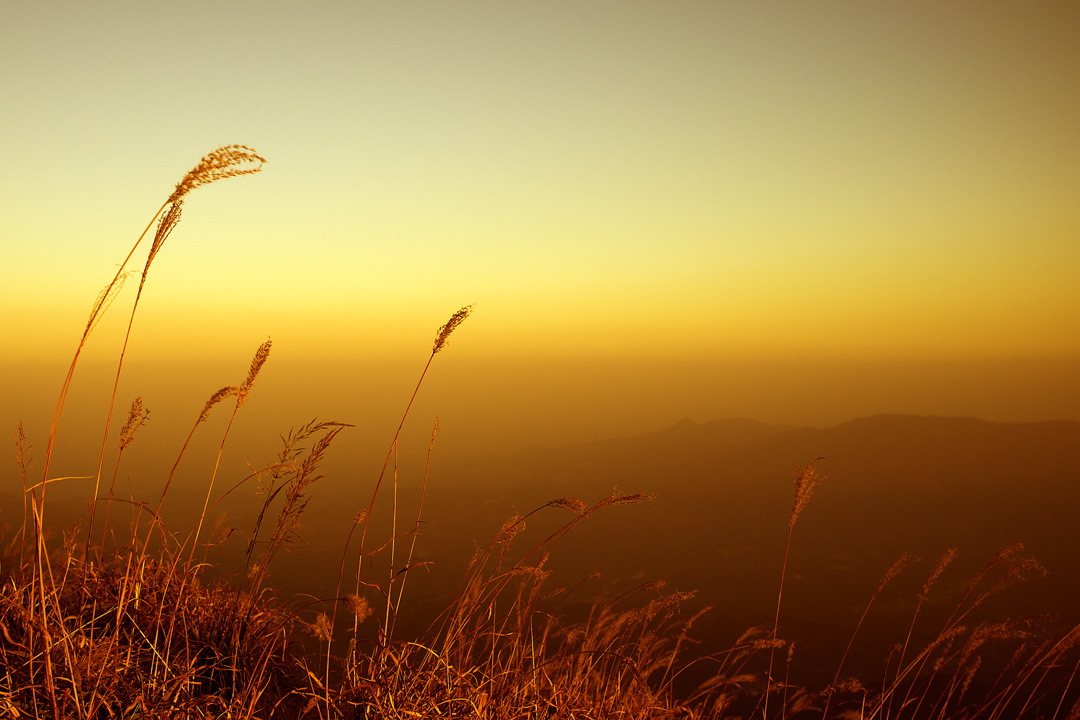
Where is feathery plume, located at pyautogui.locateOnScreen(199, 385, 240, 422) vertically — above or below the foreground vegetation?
above

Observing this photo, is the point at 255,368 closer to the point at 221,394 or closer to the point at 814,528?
the point at 221,394

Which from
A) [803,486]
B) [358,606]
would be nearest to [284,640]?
[358,606]

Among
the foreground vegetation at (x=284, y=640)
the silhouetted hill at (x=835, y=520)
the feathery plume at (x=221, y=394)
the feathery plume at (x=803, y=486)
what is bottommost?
the silhouetted hill at (x=835, y=520)

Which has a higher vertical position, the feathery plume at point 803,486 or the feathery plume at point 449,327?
the feathery plume at point 449,327

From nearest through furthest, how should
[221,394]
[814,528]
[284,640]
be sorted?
[221,394], [284,640], [814,528]

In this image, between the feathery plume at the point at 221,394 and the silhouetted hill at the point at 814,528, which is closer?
the feathery plume at the point at 221,394

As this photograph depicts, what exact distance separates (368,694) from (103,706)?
2.50 ft

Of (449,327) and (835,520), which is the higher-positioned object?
(449,327)

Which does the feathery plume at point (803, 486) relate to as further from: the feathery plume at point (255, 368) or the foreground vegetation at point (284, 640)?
the feathery plume at point (255, 368)

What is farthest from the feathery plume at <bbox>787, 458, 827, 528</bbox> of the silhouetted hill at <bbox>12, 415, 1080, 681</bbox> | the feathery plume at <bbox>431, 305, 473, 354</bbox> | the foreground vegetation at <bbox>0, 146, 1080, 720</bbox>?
the silhouetted hill at <bbox>12, 415, 1080, 681</bbox>

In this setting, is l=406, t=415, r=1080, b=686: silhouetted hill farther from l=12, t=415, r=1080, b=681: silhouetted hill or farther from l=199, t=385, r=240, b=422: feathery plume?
l=199, t=385, r=240, b=422: feathery plume

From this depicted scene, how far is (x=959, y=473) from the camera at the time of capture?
152 ft

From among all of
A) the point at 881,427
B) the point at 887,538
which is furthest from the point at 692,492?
the point at 881,427

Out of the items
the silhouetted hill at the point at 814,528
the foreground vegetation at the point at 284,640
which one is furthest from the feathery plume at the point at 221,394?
the silhouetted hill at the point at 814,528
